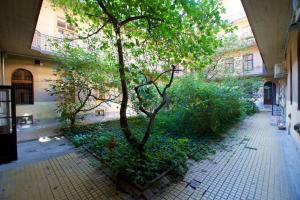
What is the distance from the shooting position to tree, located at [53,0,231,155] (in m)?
3.04

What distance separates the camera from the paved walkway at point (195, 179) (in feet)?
7.93

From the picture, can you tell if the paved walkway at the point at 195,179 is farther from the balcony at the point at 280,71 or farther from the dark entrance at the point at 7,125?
the balcony at the point at 280,71

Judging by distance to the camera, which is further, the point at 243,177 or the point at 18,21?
the point at 18,21

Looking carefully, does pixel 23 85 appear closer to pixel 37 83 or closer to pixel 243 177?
pixel 37 83

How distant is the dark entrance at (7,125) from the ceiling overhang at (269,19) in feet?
17.9

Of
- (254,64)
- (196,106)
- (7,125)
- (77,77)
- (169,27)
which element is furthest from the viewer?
(254,64)

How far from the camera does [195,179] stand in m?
2.86

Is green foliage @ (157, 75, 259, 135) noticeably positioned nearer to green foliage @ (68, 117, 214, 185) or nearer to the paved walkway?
green foliage @ (68, 117, 214, 185)

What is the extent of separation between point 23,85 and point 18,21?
18.1ft

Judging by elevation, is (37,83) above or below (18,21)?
below

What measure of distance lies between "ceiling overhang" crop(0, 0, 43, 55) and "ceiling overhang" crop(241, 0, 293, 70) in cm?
452

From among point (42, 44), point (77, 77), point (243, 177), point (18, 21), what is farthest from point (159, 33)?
point (42, 44)

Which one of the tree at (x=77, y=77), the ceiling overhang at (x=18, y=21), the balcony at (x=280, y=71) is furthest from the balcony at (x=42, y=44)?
the balcony at (x=280, y=71)

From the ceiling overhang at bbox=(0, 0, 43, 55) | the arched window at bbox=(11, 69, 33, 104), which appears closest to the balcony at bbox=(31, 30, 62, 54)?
the arched window at bbox=(11, 69, 33, 104)
